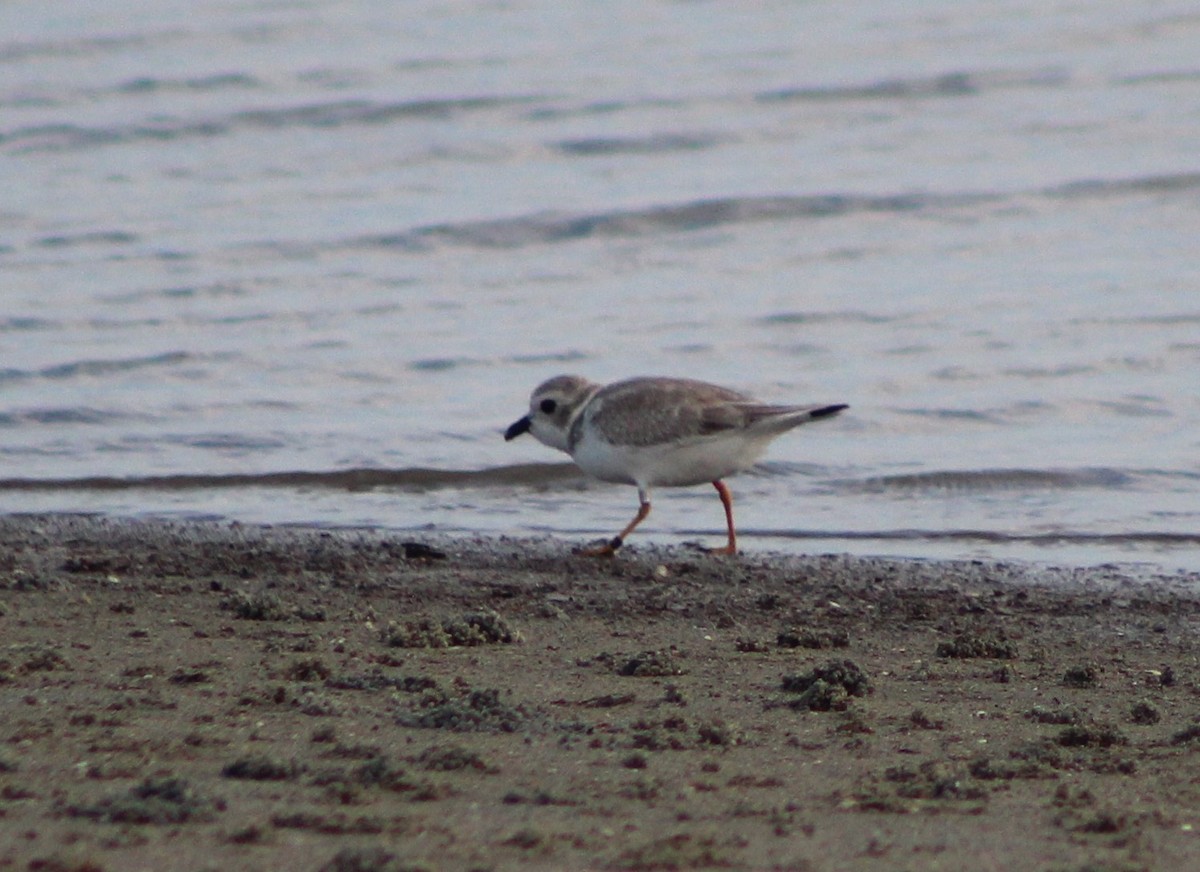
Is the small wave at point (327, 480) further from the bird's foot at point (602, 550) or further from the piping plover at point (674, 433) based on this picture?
the bird's foot at point (602, 550)

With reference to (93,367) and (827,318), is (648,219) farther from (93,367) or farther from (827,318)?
(93,367)

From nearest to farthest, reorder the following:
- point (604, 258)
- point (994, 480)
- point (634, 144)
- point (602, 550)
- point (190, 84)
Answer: point (602, 550) → point (994, 480) → point (604, 258) → point (634, 144) → point (190, 84)

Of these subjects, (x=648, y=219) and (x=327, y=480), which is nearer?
(x=327, y=480)

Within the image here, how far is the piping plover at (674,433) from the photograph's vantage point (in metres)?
7.83

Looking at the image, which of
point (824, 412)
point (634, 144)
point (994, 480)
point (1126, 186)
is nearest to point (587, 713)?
point (824, 412)

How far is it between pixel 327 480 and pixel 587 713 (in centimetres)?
470

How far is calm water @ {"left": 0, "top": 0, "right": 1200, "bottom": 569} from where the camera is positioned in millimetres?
8977

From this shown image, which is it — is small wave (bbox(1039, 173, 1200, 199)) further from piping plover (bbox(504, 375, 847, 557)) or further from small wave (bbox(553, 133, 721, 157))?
piping plover (bbox(504, 375, 847, 557))

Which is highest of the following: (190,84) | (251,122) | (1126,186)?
(190,84)

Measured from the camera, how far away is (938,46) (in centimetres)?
2056

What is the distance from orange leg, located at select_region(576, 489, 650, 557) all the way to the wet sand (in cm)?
14

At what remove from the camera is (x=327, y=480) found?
9.14m

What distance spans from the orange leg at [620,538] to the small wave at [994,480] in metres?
1.27

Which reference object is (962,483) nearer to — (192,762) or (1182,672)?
(1182,672)
